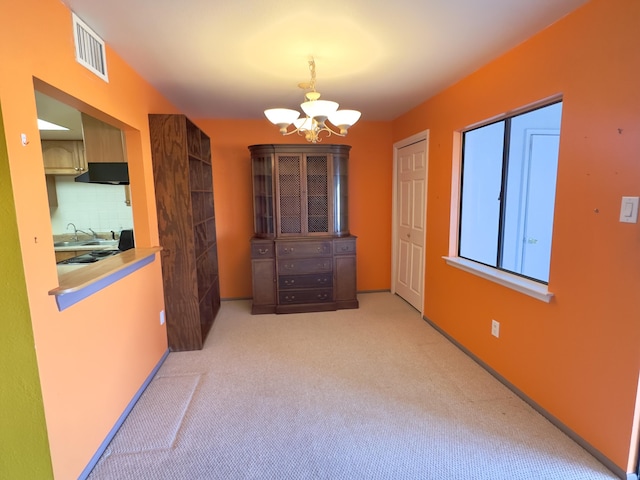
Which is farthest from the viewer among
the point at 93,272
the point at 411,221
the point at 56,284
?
the point at 411,221

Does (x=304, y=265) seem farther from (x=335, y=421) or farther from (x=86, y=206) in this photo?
(x=86, y=206)

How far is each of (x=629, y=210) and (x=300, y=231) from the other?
2.89m

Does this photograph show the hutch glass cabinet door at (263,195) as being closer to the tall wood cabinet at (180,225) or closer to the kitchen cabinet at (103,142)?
the tall wood cabinet at (180,225)

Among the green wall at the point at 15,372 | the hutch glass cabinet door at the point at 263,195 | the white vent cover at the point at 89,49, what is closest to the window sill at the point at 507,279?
the hutch glass cabinet door at the point at 263,195

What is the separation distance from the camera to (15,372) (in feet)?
4.36

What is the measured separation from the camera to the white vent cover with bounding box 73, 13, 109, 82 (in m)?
1.69

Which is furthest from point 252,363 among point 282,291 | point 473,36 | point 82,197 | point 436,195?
point 82,197

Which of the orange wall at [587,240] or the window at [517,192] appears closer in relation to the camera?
the orange wall at [587,240]

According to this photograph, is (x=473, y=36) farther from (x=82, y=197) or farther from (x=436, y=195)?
(x=82, y=197)

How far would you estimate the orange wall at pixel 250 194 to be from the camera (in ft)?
13.5

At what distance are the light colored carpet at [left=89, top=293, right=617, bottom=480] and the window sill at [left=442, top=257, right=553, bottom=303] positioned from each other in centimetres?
74

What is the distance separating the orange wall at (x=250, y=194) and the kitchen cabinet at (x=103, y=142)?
1.54m

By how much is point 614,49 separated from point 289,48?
1737 millimetres

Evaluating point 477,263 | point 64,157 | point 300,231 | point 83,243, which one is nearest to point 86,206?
point 83,243
